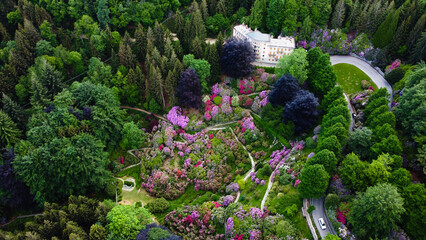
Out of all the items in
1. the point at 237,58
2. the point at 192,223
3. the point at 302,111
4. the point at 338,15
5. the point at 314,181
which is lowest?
the point at 192,223

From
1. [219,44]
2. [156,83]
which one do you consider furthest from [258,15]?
[156,83]

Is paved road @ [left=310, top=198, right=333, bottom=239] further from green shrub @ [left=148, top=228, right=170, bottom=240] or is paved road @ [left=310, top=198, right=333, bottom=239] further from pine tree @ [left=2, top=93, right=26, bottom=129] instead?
pine tree @ [left=2, top=93, right=26, bottom=129]

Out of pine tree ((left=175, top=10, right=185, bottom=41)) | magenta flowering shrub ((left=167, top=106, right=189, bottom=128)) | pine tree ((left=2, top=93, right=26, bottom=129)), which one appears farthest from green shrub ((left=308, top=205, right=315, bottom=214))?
pine tree ((left=2, top=93, right=26, bottom=129))

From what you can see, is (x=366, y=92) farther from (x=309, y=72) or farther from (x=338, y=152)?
(x=338, y=152)

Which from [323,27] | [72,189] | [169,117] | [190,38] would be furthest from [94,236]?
[323,27]

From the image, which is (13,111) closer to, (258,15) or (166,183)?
(166,183)

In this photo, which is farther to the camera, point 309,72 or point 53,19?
point 53,19
